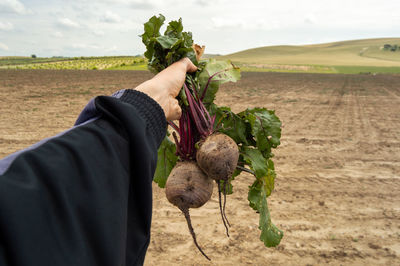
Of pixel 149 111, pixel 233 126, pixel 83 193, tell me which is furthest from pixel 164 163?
pixel 83 193

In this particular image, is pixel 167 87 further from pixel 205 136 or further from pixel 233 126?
pixel 233 126

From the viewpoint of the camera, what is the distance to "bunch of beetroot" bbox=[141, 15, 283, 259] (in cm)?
265

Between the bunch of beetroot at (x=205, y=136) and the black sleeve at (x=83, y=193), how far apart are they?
4.61 ft

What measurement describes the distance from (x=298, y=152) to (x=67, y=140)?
7.66m

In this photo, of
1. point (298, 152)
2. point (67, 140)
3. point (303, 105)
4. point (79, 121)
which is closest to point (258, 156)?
point (79, 121)

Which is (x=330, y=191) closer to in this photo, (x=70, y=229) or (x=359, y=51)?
(x=70, y=229)

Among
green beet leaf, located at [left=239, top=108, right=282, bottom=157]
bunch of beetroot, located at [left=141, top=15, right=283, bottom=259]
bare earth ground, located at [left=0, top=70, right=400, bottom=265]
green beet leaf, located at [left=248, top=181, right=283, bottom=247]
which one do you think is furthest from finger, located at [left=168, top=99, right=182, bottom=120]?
bare earth ground, located at [left=0, top=70, right=400, bottom=265]

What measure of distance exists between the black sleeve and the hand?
61cm

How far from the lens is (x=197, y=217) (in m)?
4.84

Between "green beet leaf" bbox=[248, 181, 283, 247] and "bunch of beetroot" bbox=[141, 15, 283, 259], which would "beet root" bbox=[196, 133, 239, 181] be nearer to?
"bunch of beetroot" bbox=[141, 15, 283, 259]

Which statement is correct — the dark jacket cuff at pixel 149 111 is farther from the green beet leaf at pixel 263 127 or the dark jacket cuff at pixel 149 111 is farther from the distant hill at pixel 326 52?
the distant hill at pixel 326 52

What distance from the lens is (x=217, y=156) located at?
2557mm

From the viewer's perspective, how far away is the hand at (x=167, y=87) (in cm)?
183

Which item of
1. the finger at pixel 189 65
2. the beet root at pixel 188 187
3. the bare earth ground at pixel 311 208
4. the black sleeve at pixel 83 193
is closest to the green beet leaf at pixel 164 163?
the beet root at pixel 188 187
